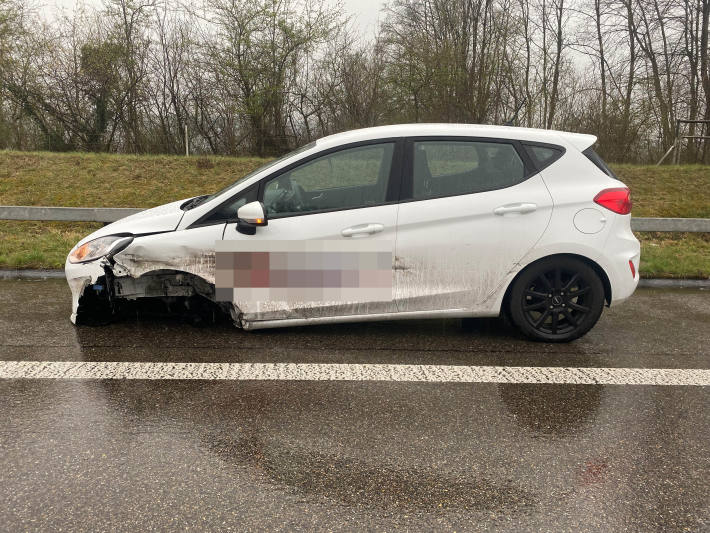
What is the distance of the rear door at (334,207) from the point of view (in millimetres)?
4191

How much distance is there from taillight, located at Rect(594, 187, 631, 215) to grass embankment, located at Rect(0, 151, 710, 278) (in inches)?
171

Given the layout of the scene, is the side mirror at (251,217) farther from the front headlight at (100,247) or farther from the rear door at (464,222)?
the rear door at (464,222)

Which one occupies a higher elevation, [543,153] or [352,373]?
[543,153]

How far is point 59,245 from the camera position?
26.8 ft

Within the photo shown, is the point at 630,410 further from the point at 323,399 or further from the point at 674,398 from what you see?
the point at 323,399

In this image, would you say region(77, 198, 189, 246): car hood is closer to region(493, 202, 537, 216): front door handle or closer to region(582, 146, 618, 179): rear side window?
region(493, 202, 537, 216): front door handle

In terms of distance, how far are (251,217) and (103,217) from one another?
495 centimetres

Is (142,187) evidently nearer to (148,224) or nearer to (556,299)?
(148,224)

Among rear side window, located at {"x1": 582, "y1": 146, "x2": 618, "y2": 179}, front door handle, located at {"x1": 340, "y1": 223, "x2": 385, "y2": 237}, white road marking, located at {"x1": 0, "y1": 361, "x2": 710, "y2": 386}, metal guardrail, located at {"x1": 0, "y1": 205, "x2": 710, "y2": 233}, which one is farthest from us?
metal guardrail, located at {"x1": 0, "y1": 205, "x2": 710, "y2": 233}

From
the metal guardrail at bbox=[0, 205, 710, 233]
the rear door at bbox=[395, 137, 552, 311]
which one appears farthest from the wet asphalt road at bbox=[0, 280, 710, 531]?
the metal guardrail at bbox=[0, 205, 710, 233]

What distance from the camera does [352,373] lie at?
3760mm

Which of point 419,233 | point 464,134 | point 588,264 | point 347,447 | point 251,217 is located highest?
point 464,134

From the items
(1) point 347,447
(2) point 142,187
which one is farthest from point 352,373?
(2) point 142,187

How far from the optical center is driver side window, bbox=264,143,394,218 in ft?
14.0
